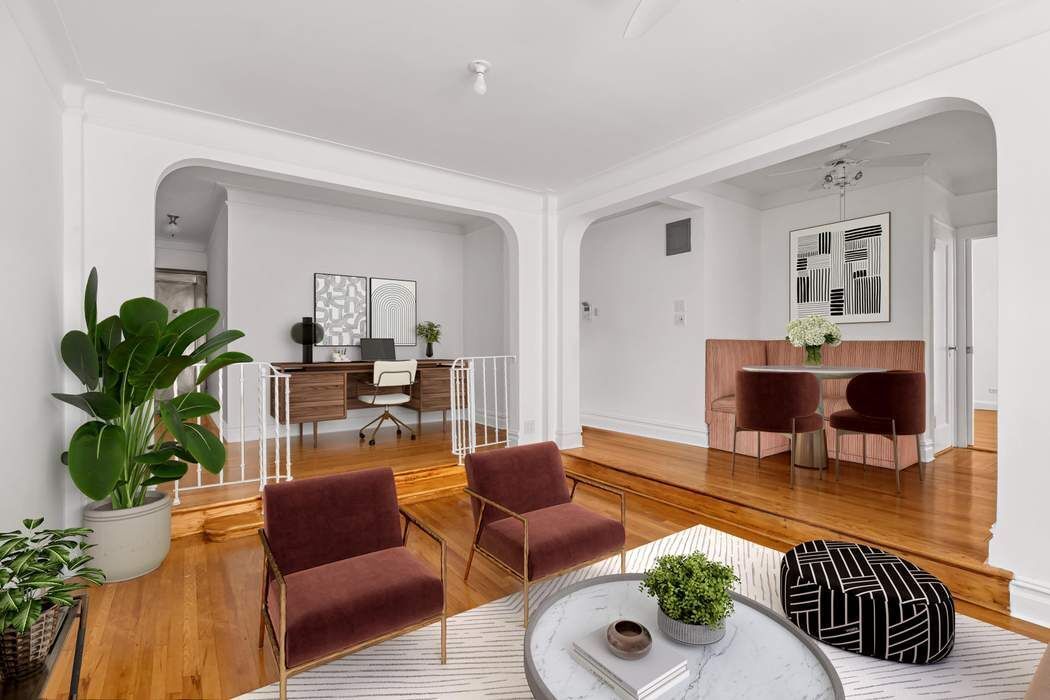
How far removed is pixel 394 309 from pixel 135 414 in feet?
12.5

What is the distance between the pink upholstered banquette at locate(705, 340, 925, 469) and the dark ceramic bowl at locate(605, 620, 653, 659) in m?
3.74

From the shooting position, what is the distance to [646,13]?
1.85m

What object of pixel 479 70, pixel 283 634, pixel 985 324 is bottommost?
pixel 283 634

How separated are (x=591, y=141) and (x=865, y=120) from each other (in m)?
1.81

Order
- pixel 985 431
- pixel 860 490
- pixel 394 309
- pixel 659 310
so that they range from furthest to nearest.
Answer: pixel 394 309 < pixel 985 431 < pixel 659 310 < pixel 860 490

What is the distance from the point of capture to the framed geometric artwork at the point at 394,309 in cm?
653

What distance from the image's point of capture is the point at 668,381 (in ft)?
19.0

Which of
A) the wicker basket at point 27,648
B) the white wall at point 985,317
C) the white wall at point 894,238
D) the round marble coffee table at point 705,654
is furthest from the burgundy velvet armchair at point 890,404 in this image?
the white wall at point 985,317

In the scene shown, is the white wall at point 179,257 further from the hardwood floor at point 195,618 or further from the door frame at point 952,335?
the door frame at point 952,335

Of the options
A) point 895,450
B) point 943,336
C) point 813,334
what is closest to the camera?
point 895,450

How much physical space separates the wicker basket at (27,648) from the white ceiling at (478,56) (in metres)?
2.60

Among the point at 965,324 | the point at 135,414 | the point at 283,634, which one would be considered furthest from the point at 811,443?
the point at 135,414

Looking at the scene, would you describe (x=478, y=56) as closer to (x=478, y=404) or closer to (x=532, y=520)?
(x=532, y=520)

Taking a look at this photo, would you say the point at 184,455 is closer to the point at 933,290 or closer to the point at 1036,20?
the point at 1036,20
